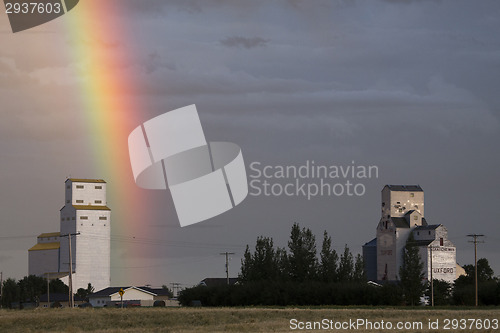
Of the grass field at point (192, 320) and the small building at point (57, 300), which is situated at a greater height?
the grass field at point (192, 320)

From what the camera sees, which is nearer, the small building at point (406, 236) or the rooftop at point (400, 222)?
the small building at point (406, 236)

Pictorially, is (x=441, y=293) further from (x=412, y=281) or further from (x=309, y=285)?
(x=309, y=285)

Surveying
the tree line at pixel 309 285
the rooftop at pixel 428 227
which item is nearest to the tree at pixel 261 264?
the tree line at pixel 309 285

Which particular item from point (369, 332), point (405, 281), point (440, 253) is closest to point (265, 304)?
point (405, 281)

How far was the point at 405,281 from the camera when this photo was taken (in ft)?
411

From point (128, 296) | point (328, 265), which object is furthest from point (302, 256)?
point (128, 296)

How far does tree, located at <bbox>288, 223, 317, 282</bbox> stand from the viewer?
392 ft

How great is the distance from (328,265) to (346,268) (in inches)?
93.0

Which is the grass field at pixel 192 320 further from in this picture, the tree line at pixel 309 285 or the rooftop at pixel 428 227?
the rooftop at pixel 428 227

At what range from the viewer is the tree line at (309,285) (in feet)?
356

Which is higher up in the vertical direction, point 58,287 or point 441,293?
point 441,293

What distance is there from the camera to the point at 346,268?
4761 inches

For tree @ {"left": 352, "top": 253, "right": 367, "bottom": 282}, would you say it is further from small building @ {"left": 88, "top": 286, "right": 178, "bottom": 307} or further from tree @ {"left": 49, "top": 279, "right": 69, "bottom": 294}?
tree @ {"left": 49, "top": 279, "right": 69, "bottom": 294}

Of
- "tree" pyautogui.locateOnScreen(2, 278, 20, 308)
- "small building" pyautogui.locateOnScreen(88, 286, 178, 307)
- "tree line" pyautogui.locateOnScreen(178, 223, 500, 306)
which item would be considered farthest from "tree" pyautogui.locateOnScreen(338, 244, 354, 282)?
"tree" pyautogui.locateOnScreen(2, 278, 20, 308)
